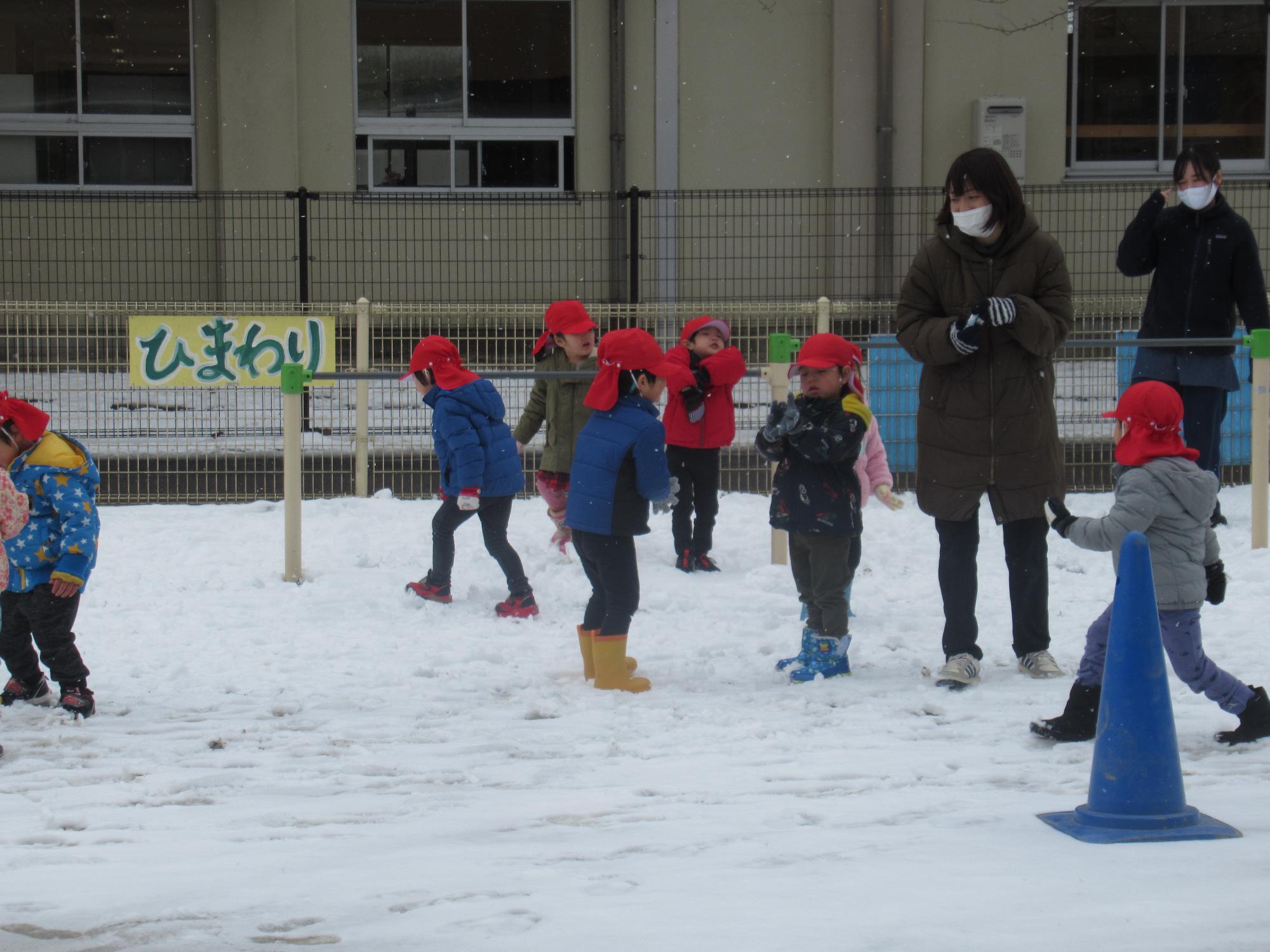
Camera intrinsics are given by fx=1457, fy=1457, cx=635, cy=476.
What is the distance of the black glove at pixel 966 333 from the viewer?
217 inches

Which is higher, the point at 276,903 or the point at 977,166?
the point at 977,166

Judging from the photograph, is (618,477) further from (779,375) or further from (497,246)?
(497,246)

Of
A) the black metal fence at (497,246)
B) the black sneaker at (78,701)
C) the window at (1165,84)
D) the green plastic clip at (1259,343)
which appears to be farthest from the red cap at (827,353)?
the window at (1165,84)

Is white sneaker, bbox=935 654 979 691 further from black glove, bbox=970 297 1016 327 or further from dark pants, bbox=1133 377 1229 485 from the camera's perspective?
dark pants, bbox=1133 377 1229 485

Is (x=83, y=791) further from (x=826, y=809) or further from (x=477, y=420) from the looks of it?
(x=477, y=420)

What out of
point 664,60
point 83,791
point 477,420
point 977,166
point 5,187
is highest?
point 664,60

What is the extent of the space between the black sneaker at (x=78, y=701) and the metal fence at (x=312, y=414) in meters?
4.29

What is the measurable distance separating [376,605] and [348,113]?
9.45m

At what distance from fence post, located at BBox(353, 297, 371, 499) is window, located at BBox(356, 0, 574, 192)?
6509mm

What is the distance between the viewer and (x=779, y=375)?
8.31 m

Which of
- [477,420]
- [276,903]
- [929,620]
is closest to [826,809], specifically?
[276,903]

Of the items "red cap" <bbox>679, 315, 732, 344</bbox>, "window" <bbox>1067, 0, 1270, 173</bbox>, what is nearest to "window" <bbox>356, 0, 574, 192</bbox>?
"window" <bbox>1067, 0, 1270, 173</bbox>

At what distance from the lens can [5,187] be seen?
15633 millimetres

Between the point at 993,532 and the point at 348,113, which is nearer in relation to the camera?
the point at 993,532
